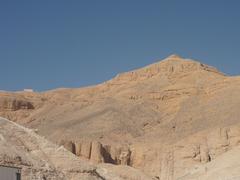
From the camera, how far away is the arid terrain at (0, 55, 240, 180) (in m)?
36.4

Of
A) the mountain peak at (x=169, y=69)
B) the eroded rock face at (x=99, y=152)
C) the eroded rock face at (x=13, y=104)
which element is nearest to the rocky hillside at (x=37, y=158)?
the eroded rock face at (x=99, y=152)

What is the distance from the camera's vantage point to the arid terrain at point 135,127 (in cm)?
3638

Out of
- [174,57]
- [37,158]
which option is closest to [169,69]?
[174,57]

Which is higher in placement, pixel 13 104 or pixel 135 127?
pixel 13 104

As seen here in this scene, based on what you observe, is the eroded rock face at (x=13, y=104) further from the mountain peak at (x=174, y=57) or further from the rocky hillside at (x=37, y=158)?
the rocky hillside at (x=37, y=158)

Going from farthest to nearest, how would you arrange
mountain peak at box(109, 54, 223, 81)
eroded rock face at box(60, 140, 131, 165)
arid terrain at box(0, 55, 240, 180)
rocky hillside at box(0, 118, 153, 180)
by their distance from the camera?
1. mountain peak at box(109, 54, 223, 81)
2. eroded rock face at box(60, 140, 131, 165)
3. arid terrain at box(0, 55, 240, 180)
4. rocky hillside at box(0, 118, 153, 180)

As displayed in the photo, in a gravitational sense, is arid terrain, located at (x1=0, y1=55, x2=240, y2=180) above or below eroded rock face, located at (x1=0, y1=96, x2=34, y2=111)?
below

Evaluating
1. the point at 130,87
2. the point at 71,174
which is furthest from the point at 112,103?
the point at 71,174

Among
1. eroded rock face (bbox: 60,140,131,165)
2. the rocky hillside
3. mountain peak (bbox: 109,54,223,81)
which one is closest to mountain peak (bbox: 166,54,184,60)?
mountain peak (bbox: 109,54,223,81)

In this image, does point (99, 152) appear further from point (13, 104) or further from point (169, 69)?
point (13, 104)

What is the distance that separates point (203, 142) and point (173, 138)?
9.13 meters

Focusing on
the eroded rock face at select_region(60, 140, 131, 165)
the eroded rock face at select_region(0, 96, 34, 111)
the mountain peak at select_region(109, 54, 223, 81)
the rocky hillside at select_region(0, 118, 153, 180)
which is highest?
the mountain peak at select_region(109, 54, 223, 81)

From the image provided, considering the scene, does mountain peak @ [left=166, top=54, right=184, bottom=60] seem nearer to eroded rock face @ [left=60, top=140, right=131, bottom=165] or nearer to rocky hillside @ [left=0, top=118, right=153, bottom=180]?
eroded rock face @ [left=60, top=140, right=131, bottom=165]

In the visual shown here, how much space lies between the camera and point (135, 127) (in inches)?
3457
